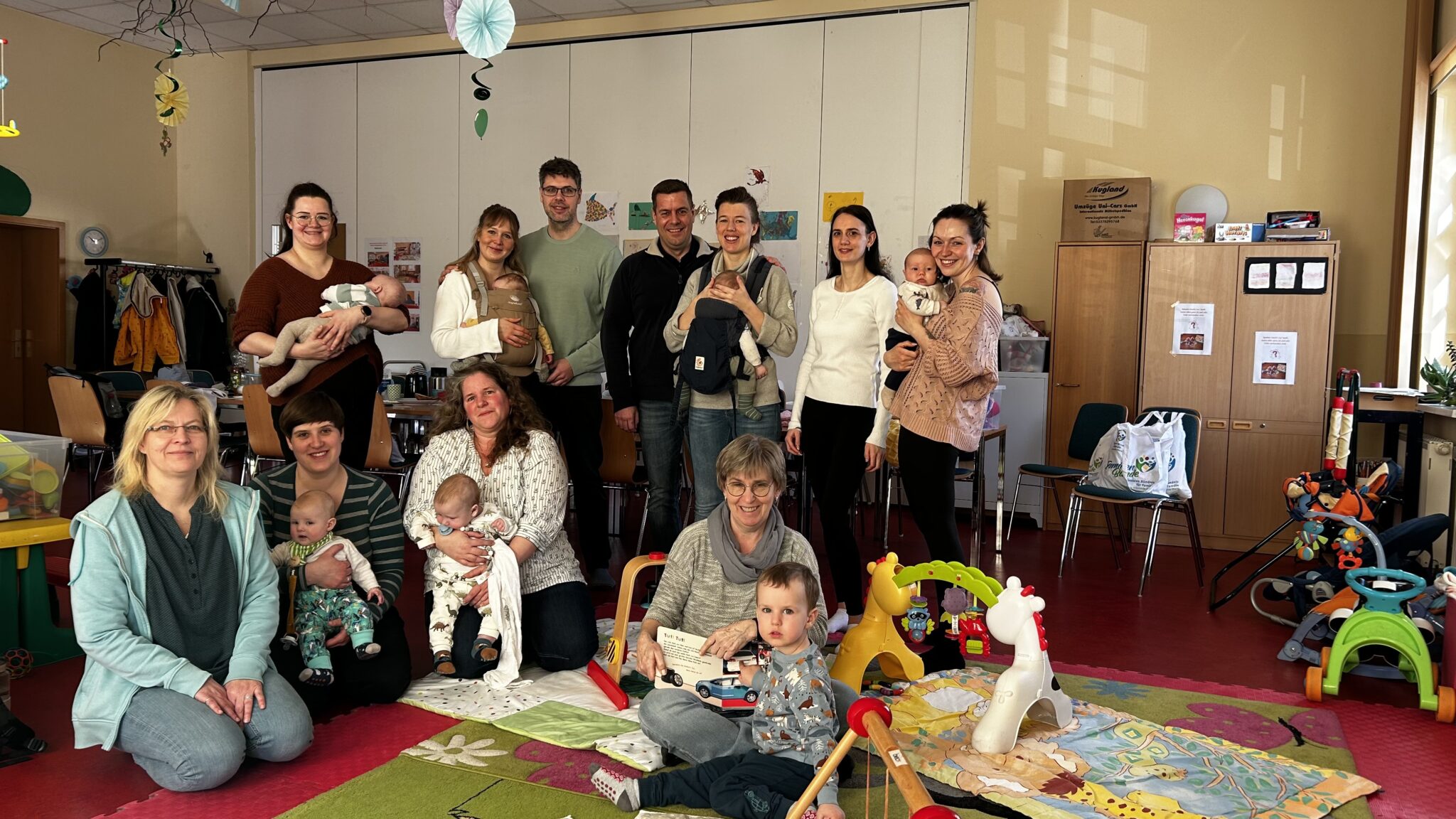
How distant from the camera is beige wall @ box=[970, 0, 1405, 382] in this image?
607cm

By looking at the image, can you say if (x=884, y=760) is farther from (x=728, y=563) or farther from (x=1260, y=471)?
(x=1260, y=471)

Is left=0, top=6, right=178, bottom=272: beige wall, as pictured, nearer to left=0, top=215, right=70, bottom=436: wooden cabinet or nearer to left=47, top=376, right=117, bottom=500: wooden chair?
left=0, top=215, right=70, bottom=436: wooden cabinet

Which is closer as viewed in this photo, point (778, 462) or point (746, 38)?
point (778, 462)

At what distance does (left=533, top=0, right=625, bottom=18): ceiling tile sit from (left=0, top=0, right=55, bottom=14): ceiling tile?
409cm

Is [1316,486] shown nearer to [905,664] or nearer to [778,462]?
[905,664]

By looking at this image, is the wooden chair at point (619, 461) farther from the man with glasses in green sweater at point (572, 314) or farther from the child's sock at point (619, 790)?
the child's sock at point (619, 790)

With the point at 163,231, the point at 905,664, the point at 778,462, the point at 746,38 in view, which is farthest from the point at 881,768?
the point at 163,231

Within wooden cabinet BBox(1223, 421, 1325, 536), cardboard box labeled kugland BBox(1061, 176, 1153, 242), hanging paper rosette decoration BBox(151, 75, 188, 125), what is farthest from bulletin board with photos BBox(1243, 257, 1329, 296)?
hanging paper rosette decoration BBox(151, 75, 188, 125)

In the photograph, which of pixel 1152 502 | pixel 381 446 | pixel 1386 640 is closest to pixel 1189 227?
pixel 1152 502

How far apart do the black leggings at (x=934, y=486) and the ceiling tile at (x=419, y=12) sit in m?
5.76

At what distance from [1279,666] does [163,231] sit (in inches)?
386

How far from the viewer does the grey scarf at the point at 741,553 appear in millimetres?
3053

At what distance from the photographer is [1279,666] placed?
381cm

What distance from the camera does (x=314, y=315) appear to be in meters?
3.68
